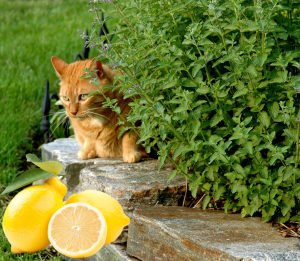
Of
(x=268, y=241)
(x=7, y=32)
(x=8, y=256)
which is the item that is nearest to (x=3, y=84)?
(x=7, y=32)

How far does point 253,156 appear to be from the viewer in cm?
334

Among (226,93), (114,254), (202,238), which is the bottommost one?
(114,254)

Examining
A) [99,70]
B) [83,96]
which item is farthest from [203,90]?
[83,96]

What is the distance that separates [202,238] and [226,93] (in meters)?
0.61

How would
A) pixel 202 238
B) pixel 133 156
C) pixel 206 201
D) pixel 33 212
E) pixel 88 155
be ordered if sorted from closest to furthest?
pixel 33 212 → pixel 202 238 → pixel 206 201 → pixel 133 156 → pixel 88 155

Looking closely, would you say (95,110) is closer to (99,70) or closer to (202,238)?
(99,70)

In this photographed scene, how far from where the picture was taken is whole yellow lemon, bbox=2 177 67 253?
2689 millimetres

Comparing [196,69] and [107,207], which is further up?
[196,69]

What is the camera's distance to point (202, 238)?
3180mm

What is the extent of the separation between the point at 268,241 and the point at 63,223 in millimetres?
908

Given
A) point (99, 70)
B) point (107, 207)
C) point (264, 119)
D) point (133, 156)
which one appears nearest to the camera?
point (107, 207)

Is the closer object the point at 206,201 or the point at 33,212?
the point at 33,212

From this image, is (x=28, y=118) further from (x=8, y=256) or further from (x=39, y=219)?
(x=39, y=219)

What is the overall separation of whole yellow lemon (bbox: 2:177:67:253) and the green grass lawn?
1254 mm
